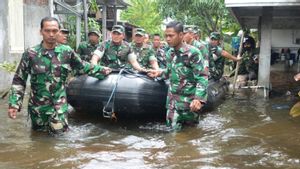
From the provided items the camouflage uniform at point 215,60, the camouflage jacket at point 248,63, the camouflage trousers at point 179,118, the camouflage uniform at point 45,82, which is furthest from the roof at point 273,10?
the camouflage uniform at point 45,82

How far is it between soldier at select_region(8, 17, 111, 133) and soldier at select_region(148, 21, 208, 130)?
1.31 m

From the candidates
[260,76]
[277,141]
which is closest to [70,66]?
[277,141]

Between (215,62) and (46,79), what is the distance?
4909 millimetres

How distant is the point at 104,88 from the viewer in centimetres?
610

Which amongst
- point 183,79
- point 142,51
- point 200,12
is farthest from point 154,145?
point 200,12

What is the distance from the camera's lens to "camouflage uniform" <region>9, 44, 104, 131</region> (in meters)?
5.14

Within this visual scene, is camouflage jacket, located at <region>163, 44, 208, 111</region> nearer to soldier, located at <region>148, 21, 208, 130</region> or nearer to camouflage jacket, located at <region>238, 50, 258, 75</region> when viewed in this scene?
soldier, located at <region>148, 21, 208, 130</region>

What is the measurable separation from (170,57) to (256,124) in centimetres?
214

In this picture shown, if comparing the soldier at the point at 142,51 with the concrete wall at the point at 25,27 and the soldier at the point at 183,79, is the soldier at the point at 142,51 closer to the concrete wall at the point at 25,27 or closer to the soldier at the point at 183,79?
the soldier at the point at 183,79

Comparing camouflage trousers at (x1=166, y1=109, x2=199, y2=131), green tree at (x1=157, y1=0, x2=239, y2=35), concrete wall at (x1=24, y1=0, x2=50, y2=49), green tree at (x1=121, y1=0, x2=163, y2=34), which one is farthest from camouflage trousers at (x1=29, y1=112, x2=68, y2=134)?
green tree at (x1=121, y1=0, x2=163, y2=34)

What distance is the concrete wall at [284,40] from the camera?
14859 millimetres

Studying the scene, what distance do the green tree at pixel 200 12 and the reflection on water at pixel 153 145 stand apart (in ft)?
42.7

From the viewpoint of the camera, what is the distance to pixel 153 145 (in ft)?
17.6

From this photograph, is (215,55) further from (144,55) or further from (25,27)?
(25,27)
